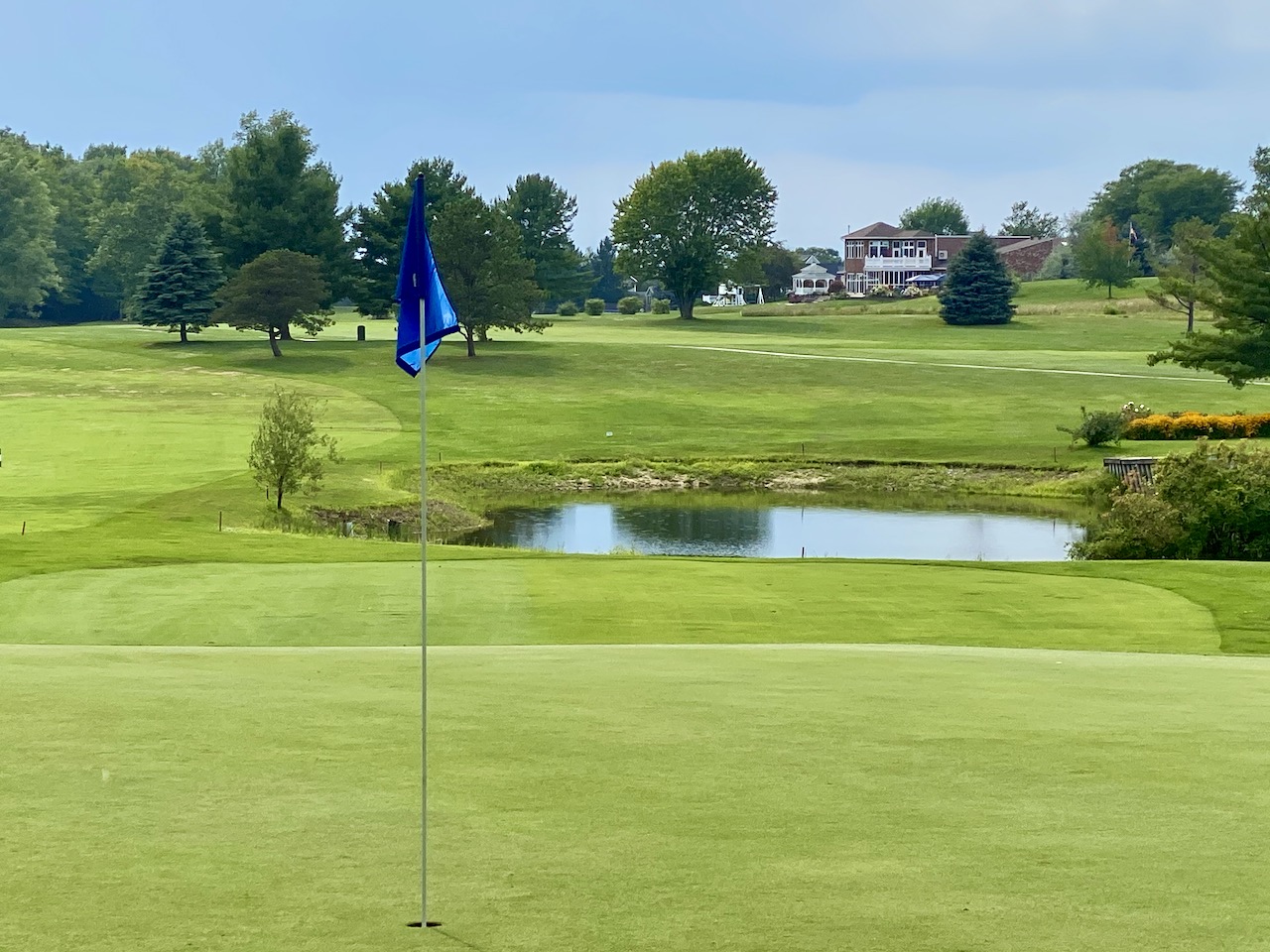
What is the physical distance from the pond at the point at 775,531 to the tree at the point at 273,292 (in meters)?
43.4

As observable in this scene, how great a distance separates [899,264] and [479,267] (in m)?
112

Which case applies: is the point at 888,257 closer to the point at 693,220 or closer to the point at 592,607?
the point at 693,220

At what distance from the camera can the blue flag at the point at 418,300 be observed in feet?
25.3

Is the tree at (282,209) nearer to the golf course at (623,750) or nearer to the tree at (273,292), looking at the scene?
the tree at (273,292)

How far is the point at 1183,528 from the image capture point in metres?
33.7

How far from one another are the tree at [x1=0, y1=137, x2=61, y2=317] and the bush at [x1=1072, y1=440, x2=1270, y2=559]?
11087cm

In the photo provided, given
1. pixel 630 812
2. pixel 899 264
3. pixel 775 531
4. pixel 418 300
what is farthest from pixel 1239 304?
pixel 899 264

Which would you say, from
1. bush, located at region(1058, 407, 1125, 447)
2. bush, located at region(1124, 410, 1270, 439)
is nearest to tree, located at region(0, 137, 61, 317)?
bush, located at region(1058, 407, 1125, 447)

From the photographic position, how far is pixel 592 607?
2177 centimetres

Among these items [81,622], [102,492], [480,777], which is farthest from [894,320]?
[480,777]

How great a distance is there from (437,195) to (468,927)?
111 m

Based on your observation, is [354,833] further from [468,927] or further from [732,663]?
[732,663]

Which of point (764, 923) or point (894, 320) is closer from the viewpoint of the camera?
point (764, 923)

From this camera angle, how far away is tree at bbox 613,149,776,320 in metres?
140
